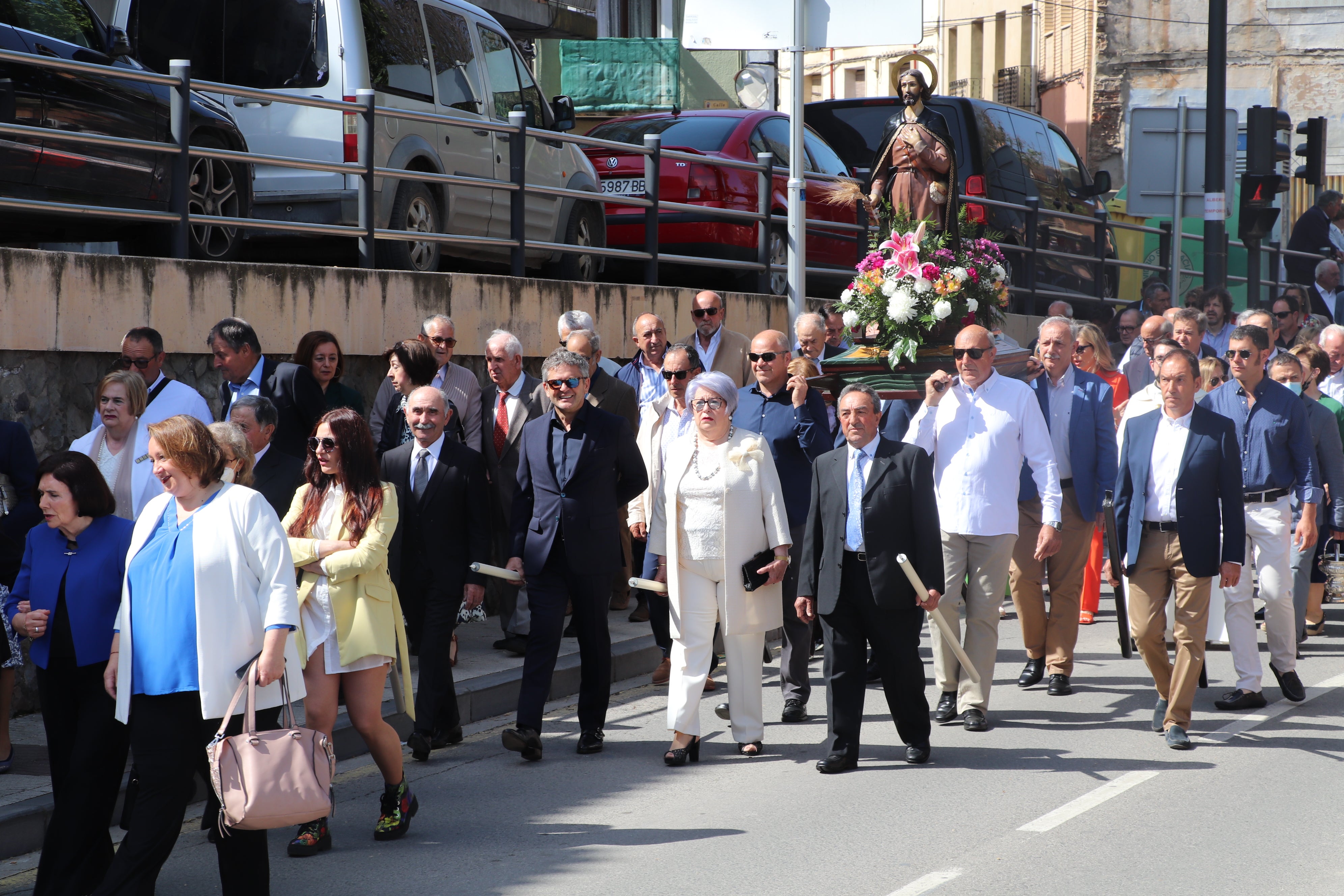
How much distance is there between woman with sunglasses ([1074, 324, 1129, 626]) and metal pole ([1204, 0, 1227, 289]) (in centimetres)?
375

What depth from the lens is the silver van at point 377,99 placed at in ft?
35.2

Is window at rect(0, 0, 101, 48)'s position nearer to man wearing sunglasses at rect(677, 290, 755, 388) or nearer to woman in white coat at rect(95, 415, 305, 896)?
man wearing sunglasses at rect(677, 290, 755, 388)

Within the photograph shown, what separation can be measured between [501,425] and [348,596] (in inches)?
136

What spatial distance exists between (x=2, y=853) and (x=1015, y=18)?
139 ft

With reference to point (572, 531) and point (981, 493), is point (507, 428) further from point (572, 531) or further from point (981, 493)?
point (981, 493)

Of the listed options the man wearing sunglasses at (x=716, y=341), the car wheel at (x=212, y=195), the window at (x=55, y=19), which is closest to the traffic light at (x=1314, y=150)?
the man wearing sunglasses at (x=716, y=341)

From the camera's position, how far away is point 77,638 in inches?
217

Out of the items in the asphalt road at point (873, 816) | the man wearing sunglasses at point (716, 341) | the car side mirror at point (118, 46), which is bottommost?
the asphalt road at point (873, 816)

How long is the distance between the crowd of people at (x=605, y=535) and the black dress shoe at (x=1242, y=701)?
0.06 ft

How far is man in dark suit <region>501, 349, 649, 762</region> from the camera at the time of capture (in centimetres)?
759

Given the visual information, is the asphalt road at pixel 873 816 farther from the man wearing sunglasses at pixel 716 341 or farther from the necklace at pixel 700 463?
the man wearing sunglasses at pixel 716 341

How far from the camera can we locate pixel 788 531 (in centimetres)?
776

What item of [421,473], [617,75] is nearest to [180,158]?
[421,473]

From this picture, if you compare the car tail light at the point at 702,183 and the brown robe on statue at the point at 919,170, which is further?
the car tail light at the point at 702,183
